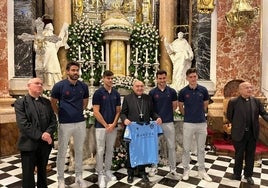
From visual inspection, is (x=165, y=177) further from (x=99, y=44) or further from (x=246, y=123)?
(x=99, y=44)

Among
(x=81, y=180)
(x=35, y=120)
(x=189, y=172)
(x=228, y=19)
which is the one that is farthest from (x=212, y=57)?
(x=35, y=120)

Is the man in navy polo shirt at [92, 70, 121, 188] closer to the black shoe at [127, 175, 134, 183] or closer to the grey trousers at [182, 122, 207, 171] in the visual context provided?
the black shoe at [127, 175, 134, 183]

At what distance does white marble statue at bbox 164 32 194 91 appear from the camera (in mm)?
7773

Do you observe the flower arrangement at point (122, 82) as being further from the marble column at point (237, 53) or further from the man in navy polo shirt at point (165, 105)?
the man in navy polo shirt at point (165, 105)

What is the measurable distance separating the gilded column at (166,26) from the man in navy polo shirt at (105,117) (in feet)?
13.4

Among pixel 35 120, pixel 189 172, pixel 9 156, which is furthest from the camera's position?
pixel 9 156

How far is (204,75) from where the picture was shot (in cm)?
773

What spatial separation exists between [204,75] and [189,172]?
3.47m

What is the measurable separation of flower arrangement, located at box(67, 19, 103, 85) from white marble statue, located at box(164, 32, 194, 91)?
6.31 feet

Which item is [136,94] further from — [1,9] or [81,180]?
[1,9]

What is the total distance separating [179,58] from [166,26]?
3.75 feet

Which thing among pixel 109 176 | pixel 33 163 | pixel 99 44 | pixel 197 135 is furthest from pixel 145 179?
pixel 99 44

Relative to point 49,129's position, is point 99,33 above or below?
above

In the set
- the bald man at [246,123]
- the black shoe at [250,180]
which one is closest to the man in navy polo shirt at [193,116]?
the bald man at [246,123]
